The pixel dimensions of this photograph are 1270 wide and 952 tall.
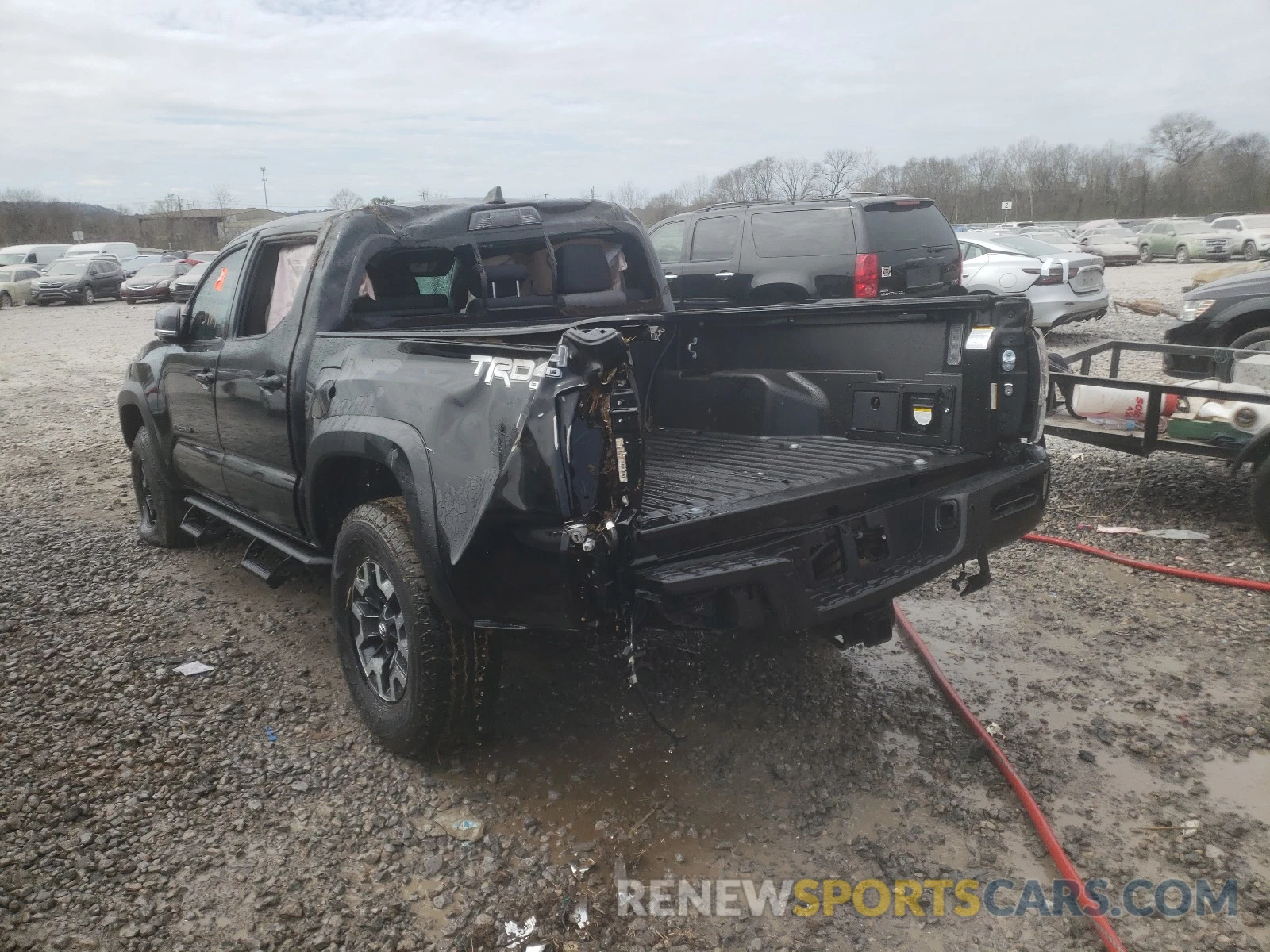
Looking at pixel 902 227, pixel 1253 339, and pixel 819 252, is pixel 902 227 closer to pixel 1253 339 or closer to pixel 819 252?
pixel 819 252

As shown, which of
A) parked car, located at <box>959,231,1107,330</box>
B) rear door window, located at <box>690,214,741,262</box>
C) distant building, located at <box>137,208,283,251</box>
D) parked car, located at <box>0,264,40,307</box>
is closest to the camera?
rear door window, located at <box>690,214,741,262</box>

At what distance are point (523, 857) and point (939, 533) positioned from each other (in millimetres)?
1772

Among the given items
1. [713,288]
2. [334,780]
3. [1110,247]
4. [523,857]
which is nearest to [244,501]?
[334,780]

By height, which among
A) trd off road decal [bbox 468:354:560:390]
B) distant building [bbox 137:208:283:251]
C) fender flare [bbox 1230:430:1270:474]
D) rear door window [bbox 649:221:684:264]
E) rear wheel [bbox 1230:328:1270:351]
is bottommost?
fender flare [bbox 1230:430:1270:474]

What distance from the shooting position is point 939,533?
3346 millimetres

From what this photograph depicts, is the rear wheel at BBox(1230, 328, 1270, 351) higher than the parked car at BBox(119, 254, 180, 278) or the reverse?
the reverse

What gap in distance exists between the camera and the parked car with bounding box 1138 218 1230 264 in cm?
2771

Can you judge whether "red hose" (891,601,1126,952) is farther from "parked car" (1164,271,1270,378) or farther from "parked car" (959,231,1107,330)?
"parked car" (959,231,1107,330)

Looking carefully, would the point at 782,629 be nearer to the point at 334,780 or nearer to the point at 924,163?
the point at 334,780

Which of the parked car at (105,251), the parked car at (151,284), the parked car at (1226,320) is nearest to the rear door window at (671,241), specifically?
the parked car at (1226,320)

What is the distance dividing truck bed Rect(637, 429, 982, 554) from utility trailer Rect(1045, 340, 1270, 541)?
224cm

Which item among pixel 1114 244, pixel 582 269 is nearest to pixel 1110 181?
pixel 1114 244

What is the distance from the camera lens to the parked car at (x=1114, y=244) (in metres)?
29.3

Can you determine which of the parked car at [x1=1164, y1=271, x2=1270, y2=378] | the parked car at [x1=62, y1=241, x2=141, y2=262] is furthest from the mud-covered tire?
the parked car at [x1=62, y1=241, x2=141, y2=262]
